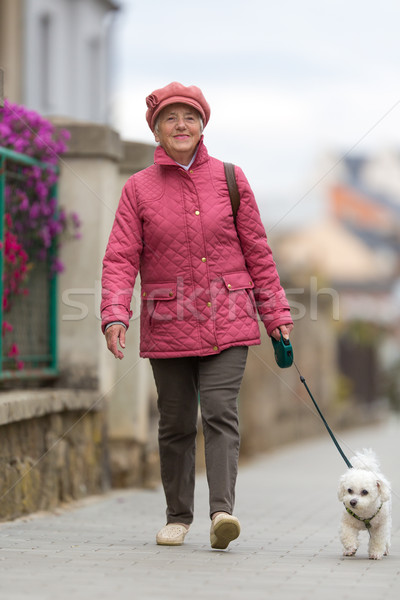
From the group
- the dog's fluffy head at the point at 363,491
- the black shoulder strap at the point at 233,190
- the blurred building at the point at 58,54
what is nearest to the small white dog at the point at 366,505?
the dog's fluffy head at the point at 363,491

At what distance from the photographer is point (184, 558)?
4695 mm

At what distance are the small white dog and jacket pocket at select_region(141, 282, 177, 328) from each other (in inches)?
39.2

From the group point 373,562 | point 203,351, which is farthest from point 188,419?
point 373,562

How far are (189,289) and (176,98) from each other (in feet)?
2.71

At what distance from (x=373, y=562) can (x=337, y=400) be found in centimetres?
1342

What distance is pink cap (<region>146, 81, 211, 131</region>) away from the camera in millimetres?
5105

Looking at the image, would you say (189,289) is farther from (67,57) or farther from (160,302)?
(67,57)

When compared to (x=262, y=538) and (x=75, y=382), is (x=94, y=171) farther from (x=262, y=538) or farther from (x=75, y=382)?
(x=262, y=538)

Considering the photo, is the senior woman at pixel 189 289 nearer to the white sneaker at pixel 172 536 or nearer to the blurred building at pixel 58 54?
the white sneaker at pixel 172 536

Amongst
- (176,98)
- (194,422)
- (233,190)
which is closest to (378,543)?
(194,422)

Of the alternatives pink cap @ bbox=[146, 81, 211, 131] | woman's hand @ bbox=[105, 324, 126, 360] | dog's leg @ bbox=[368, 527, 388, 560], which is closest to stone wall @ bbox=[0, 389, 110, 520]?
woman's hand @ bbox=[105, 324, 126, 360]

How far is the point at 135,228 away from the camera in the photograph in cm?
509

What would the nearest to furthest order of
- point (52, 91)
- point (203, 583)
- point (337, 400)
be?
point (203, 583) → point (337, 400) → point (52, 91)

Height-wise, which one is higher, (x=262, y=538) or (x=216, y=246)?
(x=216, y=246)
